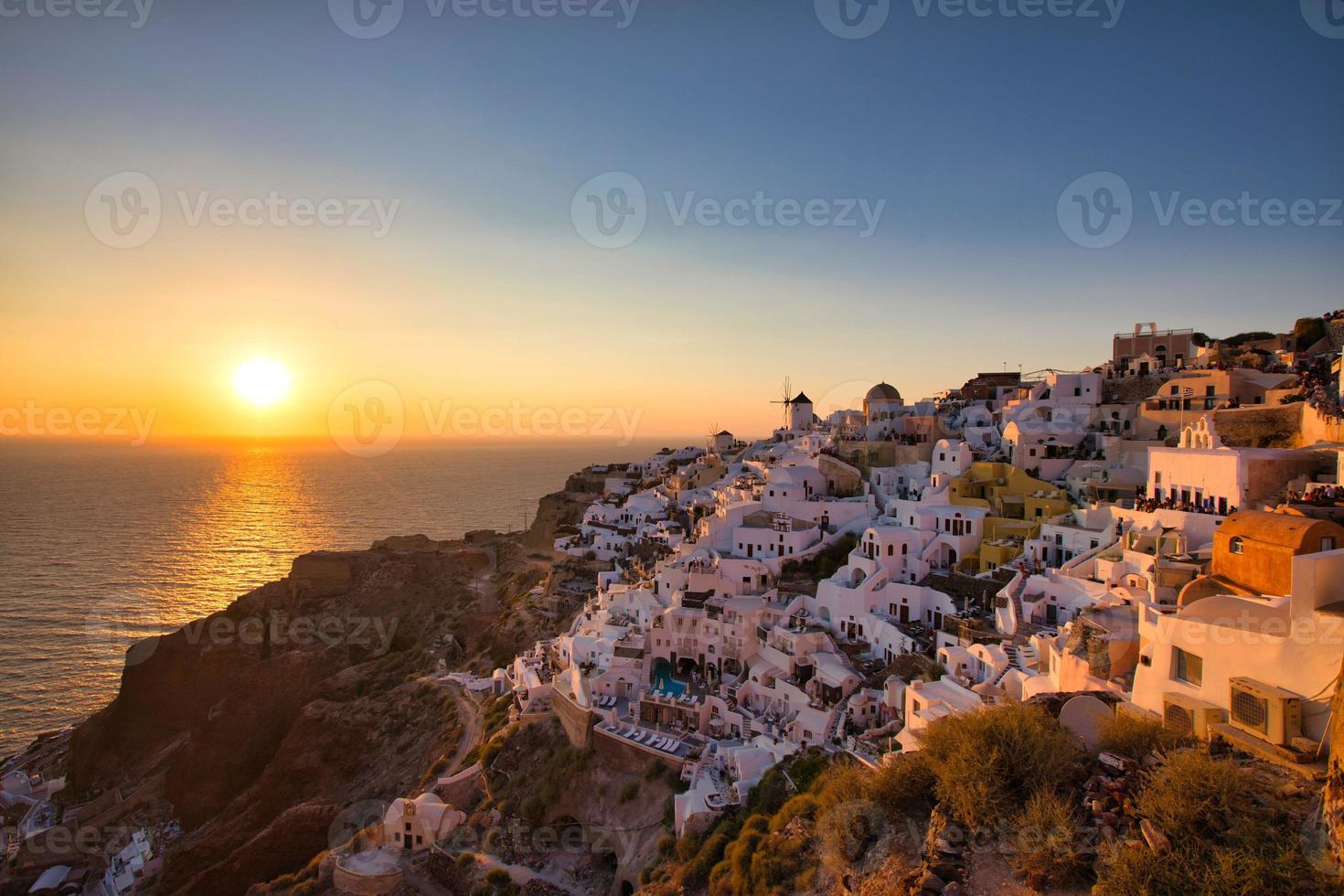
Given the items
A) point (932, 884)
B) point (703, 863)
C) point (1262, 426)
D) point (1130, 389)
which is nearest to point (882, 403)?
point (1130, 389)

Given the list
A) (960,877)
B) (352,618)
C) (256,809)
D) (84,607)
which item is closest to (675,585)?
(960,877)

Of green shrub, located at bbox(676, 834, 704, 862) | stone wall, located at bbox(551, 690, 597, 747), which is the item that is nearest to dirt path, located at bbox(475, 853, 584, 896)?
stone wall, located at bbox(551, 690, 597, 747)

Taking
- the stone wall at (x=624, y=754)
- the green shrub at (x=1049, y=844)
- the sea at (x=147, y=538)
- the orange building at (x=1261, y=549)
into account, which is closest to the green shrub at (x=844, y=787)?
the green shrub at (x=1049, y=844)

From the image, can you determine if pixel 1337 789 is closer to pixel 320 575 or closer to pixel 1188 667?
pixel 1188 667

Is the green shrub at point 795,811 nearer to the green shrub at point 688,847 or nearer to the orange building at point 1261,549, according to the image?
the green shrub at point 688,847

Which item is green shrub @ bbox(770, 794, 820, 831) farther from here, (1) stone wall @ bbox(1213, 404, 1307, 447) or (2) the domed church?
(2) the domed church

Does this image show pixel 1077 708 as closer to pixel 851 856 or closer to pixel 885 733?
pixel 851 856
